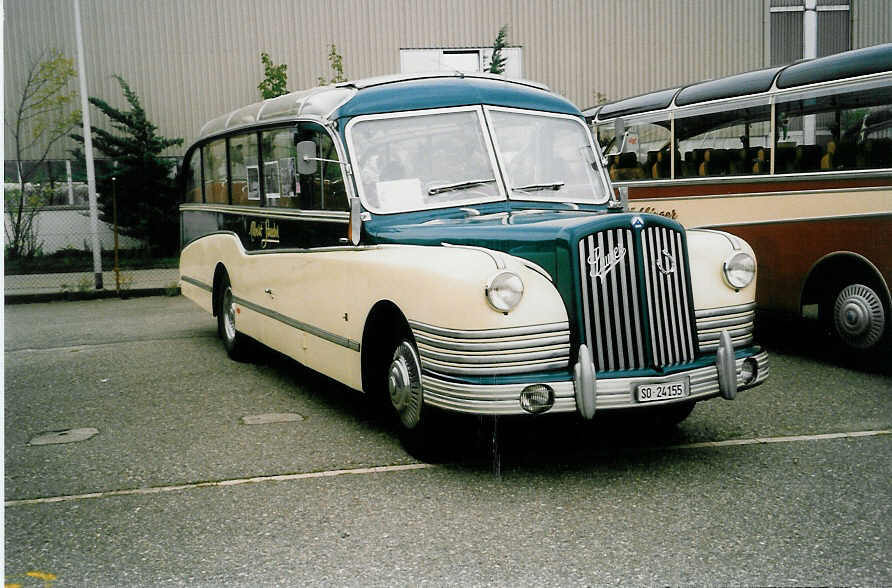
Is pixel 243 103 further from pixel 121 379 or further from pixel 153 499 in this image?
pixel 153 499

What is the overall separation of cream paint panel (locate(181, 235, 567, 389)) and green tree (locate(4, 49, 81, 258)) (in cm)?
1412

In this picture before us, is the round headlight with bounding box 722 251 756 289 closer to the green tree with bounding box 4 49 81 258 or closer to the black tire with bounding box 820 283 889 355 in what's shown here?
the black tire with bounding box 820 283 889 355

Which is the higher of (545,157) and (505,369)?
(545,157)

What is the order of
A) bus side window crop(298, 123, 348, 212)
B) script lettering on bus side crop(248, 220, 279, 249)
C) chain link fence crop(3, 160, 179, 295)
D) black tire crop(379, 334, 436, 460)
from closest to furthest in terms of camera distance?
black tire crop(379, 334, 436, 460) < bus side window crop(298, 123, 348, 212) < script lettering on bus side crop(248, 220, 279, 249) < chain link fence crop(3, 160, 179, 295)

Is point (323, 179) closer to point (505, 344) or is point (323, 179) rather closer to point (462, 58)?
point (505, 344)

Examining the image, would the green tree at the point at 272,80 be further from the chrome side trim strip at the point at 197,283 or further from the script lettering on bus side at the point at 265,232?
the script lettering on bus side at the point at 265,232

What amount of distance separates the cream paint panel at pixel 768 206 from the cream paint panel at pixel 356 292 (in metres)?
4.58

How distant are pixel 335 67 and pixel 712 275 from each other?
17339mm

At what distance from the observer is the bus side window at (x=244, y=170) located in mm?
8602

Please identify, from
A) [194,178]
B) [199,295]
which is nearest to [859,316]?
[199,295]

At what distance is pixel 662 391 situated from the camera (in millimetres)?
5000

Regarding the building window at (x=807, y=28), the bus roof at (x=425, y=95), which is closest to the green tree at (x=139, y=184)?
the building window at (x=807, y=28)

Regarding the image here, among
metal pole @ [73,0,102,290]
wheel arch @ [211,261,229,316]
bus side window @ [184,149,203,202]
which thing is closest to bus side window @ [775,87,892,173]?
wheel arch @ [211,261,229,316]

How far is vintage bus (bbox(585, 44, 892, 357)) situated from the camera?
8.18m
